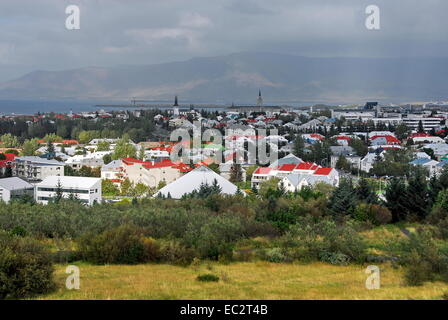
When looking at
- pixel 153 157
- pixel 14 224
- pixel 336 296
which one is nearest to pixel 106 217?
pixel 14 224

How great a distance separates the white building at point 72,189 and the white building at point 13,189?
0.67 m

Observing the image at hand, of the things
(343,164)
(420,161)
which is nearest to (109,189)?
(343,164)

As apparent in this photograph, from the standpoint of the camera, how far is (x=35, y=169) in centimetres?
3142

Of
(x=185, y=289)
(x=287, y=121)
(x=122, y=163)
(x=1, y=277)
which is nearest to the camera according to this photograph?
(x=1, y=277)

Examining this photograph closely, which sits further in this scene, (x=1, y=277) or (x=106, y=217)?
(x=106, y=217)

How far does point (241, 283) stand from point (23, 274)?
2.92 metres

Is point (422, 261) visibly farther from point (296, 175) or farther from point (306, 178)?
point (296, 175)

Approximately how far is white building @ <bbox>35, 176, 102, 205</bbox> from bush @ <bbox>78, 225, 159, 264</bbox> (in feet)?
42.4

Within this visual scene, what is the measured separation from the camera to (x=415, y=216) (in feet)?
54.3

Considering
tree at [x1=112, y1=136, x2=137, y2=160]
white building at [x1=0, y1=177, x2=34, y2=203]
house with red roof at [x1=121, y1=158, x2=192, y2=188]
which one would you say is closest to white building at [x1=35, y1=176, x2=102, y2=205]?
white building at [x1=0, y1=177, x2=34, y2=203]

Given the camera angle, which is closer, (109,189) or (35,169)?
(109,189)

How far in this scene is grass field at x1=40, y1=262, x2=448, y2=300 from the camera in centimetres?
729

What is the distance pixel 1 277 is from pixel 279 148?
132ft

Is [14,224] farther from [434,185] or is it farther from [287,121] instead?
[287,121]
